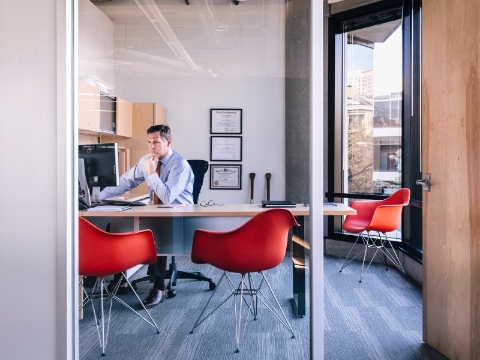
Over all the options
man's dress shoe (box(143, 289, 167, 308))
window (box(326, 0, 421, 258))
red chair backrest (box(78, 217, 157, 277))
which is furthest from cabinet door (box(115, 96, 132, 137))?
window (box(326, 0, 421, 258))

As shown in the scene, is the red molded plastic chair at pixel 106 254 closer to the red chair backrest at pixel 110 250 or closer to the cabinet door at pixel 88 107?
the red chair backrest at pixel 110 250

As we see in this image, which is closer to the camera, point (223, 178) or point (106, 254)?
point (106, 254)

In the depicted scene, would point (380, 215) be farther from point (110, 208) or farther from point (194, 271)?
point (110, 208)

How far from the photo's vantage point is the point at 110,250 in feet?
8.63

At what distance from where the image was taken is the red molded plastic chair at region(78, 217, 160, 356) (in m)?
2.50

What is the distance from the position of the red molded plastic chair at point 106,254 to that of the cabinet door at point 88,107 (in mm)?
596

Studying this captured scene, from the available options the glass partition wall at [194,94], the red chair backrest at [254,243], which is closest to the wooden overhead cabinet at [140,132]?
the glass partition wall at [194,94]

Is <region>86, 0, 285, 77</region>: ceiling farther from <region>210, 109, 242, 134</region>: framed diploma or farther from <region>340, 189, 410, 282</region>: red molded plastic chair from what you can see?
<region>340, 189, 410, 282</region>: red molded plastic chair

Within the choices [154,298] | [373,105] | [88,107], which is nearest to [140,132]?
[88,107]

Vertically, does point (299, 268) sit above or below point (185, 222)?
below

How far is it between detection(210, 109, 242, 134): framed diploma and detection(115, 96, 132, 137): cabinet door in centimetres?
61

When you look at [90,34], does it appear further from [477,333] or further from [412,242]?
[412,242]

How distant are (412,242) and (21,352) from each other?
3.85 m

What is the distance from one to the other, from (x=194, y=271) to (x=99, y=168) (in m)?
1.03
